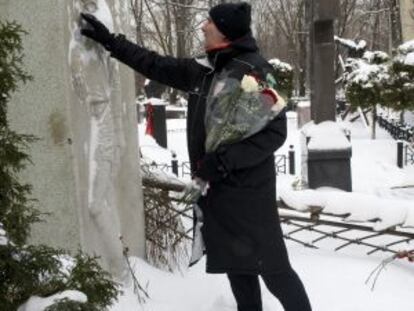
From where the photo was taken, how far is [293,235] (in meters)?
5.08

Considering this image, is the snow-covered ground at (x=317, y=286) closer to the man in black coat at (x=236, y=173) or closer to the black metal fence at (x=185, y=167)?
the man in black coat at (x=236, y=173)

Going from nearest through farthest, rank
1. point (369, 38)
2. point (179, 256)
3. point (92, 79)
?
point (92, 79)
point (179, 256)
point (369, 38)

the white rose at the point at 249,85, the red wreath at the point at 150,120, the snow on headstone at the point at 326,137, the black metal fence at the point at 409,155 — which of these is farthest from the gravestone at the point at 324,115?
the red wreath at the point at 150,120

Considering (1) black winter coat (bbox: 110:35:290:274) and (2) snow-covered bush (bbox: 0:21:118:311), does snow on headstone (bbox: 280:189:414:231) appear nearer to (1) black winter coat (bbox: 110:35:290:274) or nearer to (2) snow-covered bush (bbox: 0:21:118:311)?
(1) black winter coat (bbox: 110:35:290:274)

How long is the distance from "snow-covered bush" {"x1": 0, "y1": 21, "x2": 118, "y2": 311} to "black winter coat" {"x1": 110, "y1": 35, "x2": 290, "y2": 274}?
3.77 ft

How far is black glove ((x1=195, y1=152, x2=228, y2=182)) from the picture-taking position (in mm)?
2734

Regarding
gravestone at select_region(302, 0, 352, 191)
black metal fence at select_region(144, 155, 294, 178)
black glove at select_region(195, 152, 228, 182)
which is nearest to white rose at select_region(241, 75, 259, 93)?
black glove at select_region(195, 152, 228, 182)

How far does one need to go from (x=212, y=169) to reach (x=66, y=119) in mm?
734

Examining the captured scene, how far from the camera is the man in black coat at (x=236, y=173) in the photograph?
277cm

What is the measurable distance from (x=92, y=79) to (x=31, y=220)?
1.39m

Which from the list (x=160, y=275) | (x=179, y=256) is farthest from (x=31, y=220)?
(x=179, y=256)

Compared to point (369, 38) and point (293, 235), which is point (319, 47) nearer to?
point (293, 235)

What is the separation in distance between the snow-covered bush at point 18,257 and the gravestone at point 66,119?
4.02 feet

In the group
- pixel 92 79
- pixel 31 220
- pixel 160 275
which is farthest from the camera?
pixel 160 275
